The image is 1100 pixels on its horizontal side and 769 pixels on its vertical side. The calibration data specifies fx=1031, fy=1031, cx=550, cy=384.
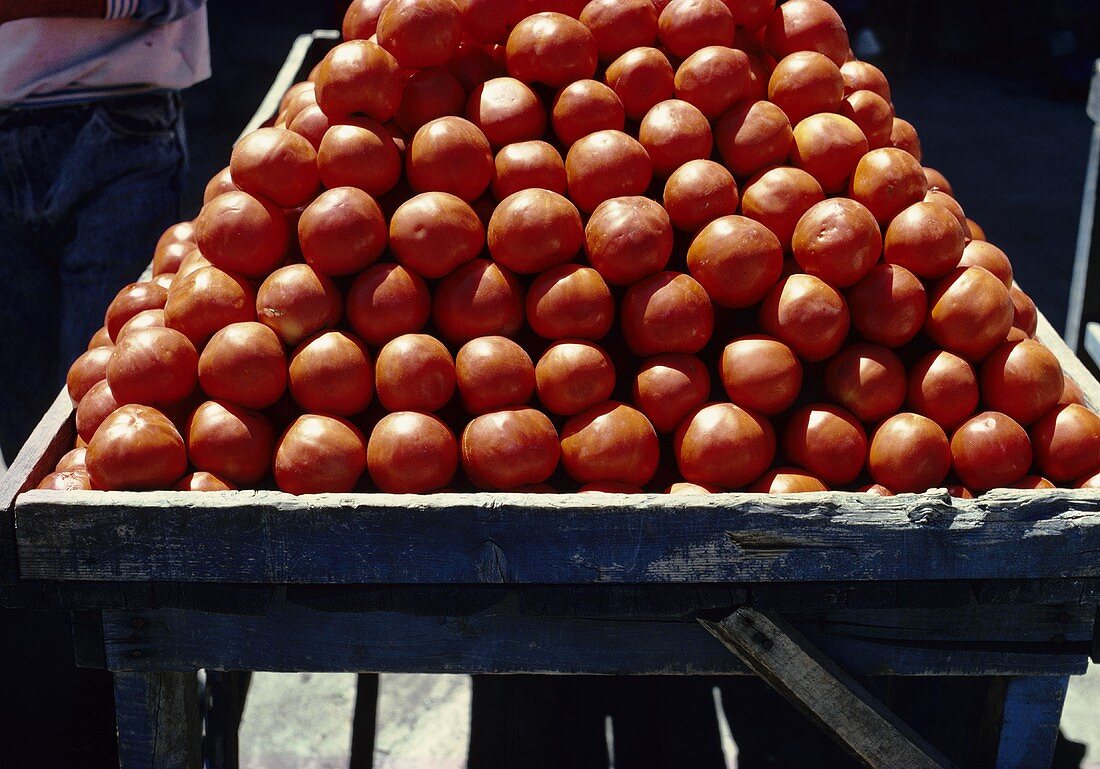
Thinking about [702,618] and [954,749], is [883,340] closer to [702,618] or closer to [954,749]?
[702,618]

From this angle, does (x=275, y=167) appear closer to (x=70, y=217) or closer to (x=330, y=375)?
(x=330, y=375)

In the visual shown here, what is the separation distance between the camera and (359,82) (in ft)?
6.63

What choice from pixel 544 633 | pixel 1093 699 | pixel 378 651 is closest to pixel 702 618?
Result: pixel 544 633

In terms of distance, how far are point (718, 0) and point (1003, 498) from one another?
4.01 ft

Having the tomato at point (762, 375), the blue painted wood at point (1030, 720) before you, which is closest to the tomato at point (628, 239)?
the tomato at point (762, 375)

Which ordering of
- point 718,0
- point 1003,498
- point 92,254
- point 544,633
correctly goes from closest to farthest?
point 1003,498, point 544,633, point 718,0, point 92,254

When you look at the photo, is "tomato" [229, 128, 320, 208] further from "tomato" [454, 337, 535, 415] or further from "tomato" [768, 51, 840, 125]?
"tomato" [768, 51, 840, 125]

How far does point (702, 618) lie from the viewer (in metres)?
1.71

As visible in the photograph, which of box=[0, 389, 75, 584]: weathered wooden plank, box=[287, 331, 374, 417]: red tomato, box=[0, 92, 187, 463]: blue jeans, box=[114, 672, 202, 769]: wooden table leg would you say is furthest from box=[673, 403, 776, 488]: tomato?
box=[0, 92, 187, 463]: blue jeans

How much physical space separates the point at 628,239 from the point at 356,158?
1.79 ft

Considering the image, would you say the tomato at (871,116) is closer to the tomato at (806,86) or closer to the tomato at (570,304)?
the tomato at (806,86)

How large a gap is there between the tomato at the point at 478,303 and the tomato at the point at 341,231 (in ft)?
0.54

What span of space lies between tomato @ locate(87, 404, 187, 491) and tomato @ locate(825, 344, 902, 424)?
1205 mm

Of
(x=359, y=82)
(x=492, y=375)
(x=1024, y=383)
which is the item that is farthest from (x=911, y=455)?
(x=359, y=82)
